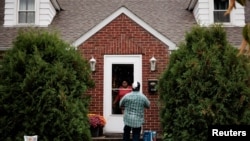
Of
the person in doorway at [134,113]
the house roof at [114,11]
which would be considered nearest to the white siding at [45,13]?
the house roof at [114,11]

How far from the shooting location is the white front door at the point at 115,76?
34.9 feet

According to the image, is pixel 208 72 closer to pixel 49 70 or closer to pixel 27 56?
pixel 49 70

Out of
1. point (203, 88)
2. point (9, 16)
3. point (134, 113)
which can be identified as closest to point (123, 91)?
point (134, 113)

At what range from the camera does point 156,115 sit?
10578mm

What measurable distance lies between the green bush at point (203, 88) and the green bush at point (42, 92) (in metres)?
2.03

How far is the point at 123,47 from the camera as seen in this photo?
35.8 ft

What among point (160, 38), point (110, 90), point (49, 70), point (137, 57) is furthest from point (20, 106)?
point (160, 38)

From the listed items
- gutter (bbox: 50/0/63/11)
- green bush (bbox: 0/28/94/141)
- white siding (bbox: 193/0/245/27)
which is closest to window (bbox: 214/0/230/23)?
white siding (bbox: 193/0/245/27)

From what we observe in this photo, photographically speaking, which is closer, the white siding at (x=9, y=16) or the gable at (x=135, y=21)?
the gable at (x=135, y=21)

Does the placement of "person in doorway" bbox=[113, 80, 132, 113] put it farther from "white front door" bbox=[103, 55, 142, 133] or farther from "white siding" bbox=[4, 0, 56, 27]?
"white siding" bbox=[4, 0, 56, 27]

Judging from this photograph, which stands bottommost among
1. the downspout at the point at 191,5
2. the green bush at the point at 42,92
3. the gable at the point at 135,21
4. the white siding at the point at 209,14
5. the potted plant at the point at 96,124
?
the potted plant at the point at 96,124

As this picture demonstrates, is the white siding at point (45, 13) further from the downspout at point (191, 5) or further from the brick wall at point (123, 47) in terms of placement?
the downspout at point (191, 5)

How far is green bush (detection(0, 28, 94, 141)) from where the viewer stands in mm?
7777

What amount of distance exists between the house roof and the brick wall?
332 mm
